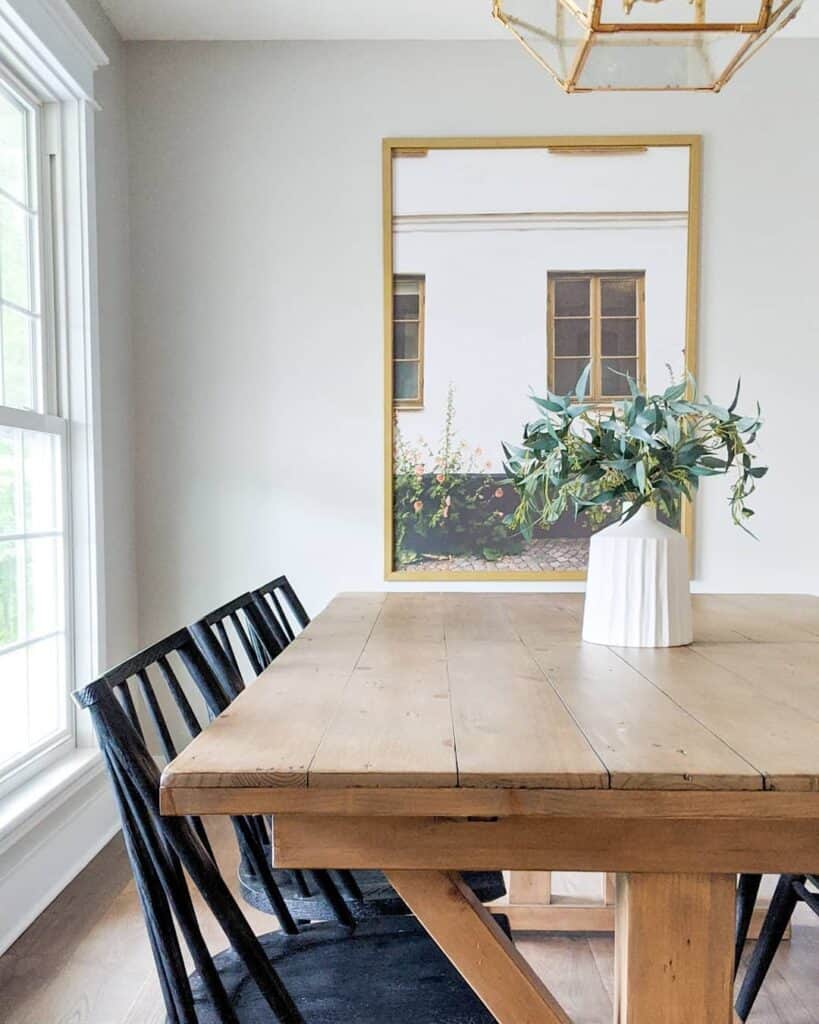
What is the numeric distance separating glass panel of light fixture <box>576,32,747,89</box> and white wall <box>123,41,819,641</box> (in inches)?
67.4

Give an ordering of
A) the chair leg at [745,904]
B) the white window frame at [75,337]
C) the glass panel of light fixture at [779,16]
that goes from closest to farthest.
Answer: the glass panel of light fixture at [779,16], the chair leg at [745,904], the white window frame at [75,337]

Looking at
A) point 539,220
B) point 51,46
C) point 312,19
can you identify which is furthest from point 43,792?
point 312,19

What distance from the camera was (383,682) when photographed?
1.38 metres

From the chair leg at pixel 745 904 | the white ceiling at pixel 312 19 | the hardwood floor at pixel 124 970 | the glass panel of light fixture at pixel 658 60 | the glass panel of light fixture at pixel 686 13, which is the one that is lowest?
the hardwood floor at pixel 124 970

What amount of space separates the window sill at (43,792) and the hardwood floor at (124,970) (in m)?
0.25

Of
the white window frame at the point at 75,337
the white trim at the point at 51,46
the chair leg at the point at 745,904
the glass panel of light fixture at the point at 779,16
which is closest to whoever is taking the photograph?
the glass panel of light fixture at the point at 779,16

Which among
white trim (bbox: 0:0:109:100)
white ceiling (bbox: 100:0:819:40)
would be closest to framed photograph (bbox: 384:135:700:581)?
white ceiling (bbox: 100:0:819:40)

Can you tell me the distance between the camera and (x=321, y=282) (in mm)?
3289

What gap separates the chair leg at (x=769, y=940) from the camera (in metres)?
1.67

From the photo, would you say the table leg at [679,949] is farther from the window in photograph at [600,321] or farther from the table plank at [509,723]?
the window in photograph at [600,321]

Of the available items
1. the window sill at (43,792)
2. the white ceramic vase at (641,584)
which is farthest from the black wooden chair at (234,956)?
the window sill at (43,792)

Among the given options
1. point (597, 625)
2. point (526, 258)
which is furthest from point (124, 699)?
point (526, 258)

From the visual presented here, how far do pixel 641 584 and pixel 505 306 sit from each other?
1833mm

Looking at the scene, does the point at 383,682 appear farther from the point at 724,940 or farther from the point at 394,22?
the point at 394,22
